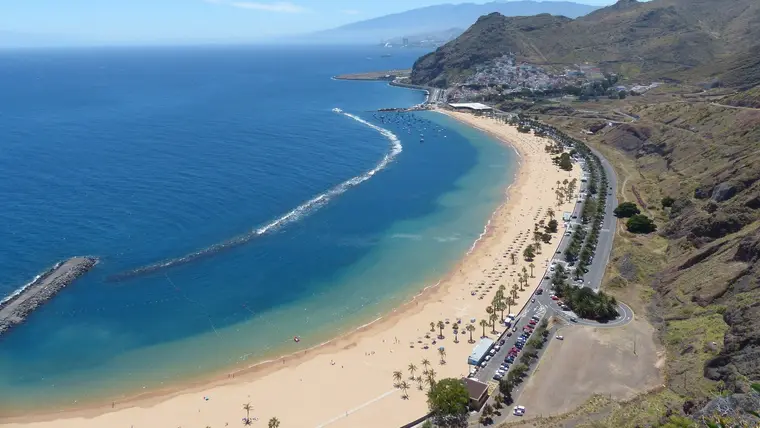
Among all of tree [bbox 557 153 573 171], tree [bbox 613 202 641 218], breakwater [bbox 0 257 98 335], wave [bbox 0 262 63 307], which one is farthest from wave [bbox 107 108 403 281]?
tree [bbox 613 202 641 218]

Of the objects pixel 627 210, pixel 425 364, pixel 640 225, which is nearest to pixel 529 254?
pixel 640 225

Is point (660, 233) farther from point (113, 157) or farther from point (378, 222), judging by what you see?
point (113, 157)

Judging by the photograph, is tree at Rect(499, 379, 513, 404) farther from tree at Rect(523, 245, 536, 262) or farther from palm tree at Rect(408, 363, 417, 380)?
tree at Rect(523, 245, 536, 262)

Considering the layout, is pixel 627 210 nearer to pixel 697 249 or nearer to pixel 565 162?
pixel 697 249

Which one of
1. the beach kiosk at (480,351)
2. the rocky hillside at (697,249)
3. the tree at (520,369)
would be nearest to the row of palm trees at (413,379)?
the beach kiosk at (480,351)

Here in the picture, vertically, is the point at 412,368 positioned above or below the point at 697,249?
below
